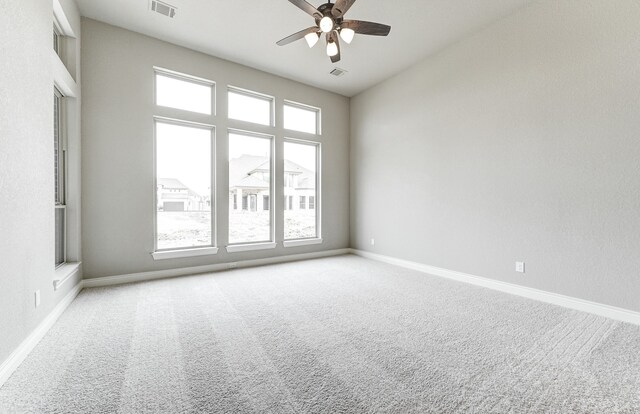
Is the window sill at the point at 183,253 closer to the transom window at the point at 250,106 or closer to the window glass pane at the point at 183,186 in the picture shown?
the window glass pane at the point at 183,186

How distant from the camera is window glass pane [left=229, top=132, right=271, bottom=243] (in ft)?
15.6

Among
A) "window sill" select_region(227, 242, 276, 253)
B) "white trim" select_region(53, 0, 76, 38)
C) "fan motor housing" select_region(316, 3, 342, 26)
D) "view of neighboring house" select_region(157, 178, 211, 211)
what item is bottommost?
"window sill" select_region(227, 242, 276, 253)

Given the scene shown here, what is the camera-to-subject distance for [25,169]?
204cm

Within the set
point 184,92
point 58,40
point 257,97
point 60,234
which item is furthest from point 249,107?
point 60,234

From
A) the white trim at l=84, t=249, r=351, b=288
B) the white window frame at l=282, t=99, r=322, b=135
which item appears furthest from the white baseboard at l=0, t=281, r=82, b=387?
the white window frame at l=282, t=99, r=322, b=135

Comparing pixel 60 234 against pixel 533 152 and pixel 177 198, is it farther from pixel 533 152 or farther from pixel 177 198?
pixel 533 152

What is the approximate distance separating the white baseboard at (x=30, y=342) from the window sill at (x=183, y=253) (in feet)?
3.62

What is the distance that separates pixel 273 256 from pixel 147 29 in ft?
12.8

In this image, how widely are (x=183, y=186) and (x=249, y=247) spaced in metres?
1.47

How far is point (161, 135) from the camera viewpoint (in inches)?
164

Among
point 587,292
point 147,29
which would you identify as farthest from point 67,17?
point 587,292

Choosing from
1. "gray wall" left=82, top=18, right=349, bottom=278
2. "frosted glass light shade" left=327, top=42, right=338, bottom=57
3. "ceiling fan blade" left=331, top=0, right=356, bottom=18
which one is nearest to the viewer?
"ceiling fan blade" left=331, top=0, right=356, bottom=18

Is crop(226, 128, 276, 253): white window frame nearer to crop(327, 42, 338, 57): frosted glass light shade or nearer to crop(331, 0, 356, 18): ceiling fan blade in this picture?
crop(327, 42, 338, 57): frosted glass light shade

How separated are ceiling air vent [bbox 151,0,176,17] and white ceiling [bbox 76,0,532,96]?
0.07m
